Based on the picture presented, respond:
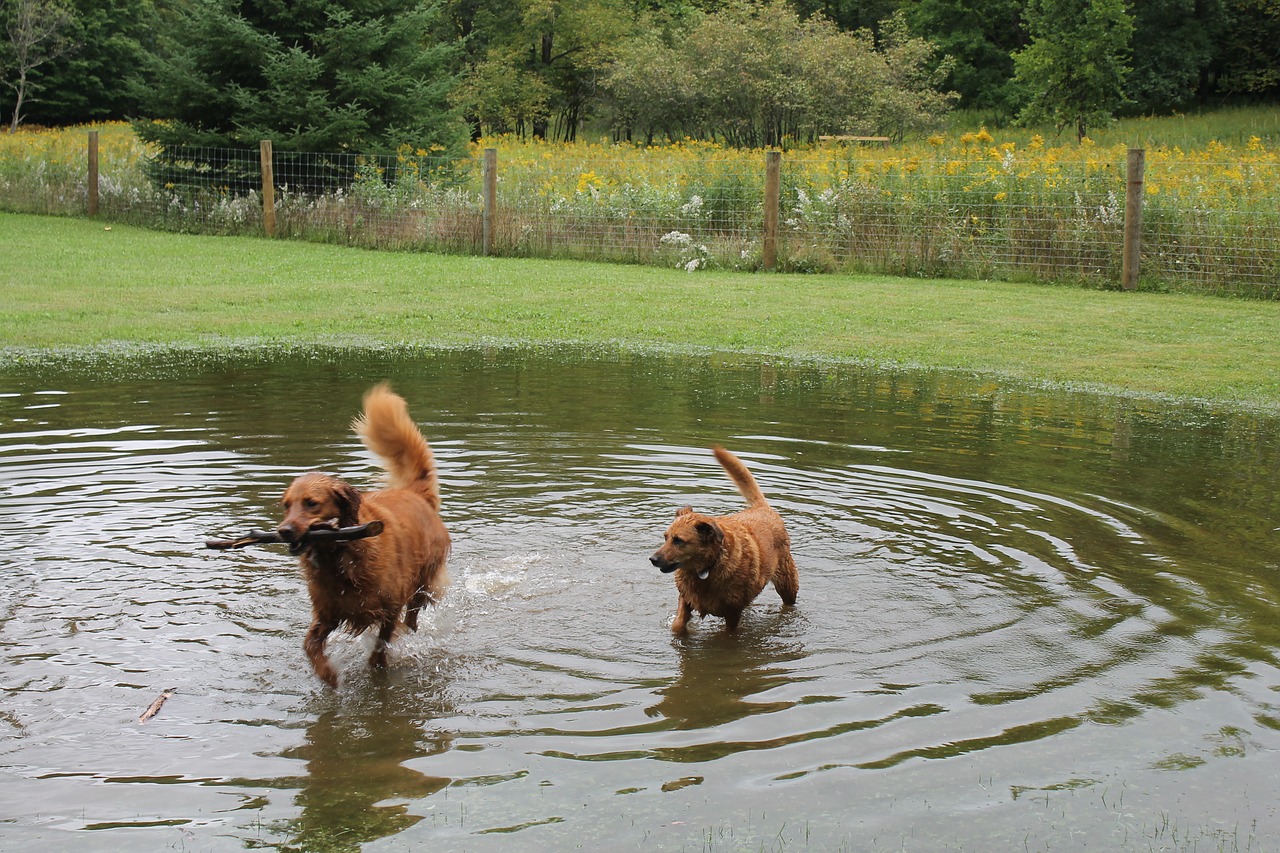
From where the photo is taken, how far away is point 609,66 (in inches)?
1916

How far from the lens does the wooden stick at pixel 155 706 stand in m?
4.57

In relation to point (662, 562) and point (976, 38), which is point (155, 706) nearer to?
point (662, 562)

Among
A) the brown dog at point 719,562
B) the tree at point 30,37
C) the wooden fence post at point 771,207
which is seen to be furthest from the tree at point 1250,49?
the brown dog at point 719,562

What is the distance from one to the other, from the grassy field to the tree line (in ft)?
24.8

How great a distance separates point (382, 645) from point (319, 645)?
1.21 feet

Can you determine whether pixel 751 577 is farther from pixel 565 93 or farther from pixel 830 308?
pixel 565 93

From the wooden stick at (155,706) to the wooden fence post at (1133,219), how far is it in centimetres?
1676

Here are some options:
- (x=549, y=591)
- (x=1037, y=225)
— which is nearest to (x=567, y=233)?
(x=1037, y=225)

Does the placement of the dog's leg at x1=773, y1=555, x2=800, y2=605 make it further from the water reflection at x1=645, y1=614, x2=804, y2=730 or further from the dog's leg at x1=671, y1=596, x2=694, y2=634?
the dog's leg at x1=671, y1=596, x2=694, y2=634

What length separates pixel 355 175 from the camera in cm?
2588

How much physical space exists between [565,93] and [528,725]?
5429 centimetres

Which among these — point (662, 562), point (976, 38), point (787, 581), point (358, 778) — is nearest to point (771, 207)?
point (787, 581)

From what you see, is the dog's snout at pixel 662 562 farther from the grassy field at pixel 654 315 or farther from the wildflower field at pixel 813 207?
the wildflower field at pixel 813 207

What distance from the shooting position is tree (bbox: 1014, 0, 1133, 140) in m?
36.7
